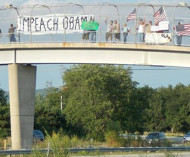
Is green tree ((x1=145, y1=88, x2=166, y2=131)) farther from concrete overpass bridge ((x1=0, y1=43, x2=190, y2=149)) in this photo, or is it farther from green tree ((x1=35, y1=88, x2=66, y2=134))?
concrete overpass bridge ((x1=0, y1=43, x2=190, y2=149))

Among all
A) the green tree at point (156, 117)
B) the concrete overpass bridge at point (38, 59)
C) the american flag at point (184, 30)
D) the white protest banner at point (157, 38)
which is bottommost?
the green tree at point (156, 117)

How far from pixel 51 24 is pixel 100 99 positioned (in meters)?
29.1

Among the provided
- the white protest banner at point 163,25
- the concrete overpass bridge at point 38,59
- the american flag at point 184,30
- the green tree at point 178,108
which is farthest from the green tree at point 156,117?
the american flag at point 184,30

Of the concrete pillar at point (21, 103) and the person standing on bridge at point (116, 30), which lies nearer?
the person standing on bridge at point (116, 30)

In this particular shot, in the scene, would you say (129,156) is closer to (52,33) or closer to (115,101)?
(52,33)

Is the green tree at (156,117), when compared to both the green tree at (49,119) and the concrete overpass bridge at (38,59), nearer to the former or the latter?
the green tree at (49,119)

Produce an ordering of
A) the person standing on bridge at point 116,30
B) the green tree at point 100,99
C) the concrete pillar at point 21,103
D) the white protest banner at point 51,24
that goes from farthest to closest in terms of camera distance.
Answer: the green tree at point 100,99, the white protest banner at point 51,24, the concrete pillar at point 21,103, the person standing on bridge at point 116,30

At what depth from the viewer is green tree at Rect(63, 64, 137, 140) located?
67.1 meters

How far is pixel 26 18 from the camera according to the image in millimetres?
39938

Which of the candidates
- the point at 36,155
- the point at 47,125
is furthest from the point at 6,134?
the point at 36,155

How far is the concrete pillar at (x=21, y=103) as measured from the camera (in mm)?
38812

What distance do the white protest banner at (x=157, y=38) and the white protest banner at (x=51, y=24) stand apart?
3839mm

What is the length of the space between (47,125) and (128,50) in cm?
2783

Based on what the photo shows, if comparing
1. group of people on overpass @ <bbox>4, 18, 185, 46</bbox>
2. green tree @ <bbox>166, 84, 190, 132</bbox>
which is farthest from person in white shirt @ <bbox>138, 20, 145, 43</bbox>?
green tree @ <bbox>166, 84, 190, 132</bbox>
